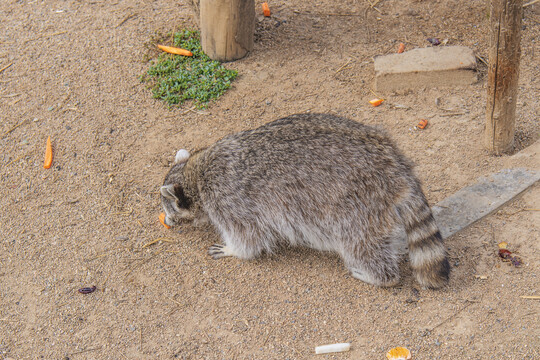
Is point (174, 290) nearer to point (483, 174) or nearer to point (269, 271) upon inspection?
point (269, 271)

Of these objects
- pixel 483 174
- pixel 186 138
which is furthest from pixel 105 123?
pixel 483 174

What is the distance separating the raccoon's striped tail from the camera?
390 cm

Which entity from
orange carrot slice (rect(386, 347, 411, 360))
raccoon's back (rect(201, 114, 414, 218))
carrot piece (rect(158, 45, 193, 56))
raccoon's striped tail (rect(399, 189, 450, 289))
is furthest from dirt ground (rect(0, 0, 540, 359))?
raccoon's back (rect(201, 114, 414, 218))

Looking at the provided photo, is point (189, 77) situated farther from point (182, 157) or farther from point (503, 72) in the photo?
point (503, 72)

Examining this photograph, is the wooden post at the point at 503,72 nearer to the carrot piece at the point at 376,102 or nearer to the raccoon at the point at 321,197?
the carrot piece at the point at 376,102

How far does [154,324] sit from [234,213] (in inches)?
38.8

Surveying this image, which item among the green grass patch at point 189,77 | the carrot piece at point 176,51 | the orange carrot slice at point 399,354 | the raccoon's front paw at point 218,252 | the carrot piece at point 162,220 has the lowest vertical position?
the orange carrot slice at point 399,354

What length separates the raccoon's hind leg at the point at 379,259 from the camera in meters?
4.06

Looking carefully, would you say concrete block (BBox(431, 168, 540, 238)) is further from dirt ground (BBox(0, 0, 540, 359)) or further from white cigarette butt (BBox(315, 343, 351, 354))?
white cigarette butt (BBox(315, 343, 351, 354))

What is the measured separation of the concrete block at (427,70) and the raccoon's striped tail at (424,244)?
2.23 m

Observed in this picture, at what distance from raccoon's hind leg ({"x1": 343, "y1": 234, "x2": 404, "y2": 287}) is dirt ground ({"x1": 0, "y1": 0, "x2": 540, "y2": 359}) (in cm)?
12

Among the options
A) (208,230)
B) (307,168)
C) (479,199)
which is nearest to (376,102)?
(479,199)

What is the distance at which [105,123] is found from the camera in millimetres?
5828

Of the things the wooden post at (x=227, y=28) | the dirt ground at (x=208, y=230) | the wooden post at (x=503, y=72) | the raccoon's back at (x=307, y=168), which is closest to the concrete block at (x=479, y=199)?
the dirt ground at (x=208, y=230)
